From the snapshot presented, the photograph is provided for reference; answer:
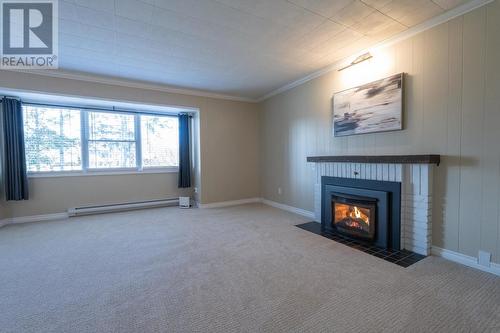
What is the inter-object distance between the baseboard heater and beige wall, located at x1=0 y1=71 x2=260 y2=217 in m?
0.11

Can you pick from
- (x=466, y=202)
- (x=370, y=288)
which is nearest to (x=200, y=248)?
(x=370, y=288)

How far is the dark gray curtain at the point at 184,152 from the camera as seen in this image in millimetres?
5316

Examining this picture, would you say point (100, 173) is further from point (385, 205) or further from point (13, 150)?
point (385, 205)

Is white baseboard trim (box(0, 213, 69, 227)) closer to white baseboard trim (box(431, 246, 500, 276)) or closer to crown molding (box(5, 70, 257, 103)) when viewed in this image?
crown molding (box(5, 70, 257, 103))

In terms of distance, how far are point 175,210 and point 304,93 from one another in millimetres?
3587

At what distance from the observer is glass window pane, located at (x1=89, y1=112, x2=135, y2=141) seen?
4703 millimetres

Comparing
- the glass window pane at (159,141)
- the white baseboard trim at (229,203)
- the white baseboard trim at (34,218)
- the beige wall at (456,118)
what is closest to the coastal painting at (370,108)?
the beige wall at (456,118)

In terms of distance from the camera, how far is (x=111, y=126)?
488 centimetres

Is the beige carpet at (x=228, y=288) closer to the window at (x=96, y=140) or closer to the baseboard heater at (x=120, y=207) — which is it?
the baseboard heater at (x=120, y=207)

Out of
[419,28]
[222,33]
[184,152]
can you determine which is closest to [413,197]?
[419,28]

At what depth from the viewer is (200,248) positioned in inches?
113

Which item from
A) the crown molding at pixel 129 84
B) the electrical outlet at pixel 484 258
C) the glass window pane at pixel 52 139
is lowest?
the electrical outlet at pixel 484 258

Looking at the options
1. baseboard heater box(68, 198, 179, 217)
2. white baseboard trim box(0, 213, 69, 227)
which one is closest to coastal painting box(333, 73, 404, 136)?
baseboard heater box(68, 198, 179, 217)

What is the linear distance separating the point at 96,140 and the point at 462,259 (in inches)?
240
